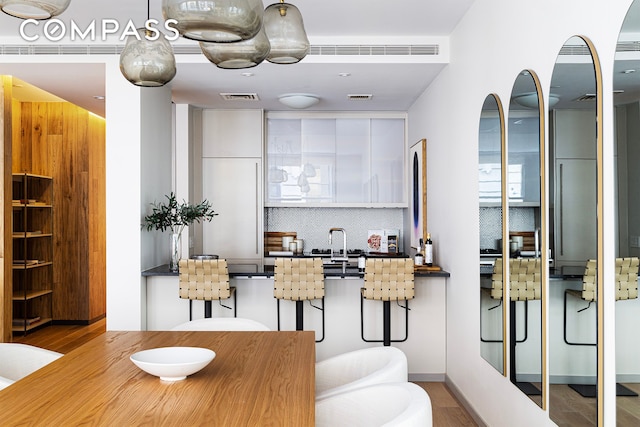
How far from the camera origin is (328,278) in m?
4.76

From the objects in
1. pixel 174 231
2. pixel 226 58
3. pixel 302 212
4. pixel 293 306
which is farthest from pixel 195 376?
pixel 302 212

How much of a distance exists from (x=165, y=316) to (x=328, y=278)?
1.36 metres

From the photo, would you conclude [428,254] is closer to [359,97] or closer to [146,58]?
[359,97]

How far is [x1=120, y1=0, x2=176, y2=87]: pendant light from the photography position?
2373 millimetres

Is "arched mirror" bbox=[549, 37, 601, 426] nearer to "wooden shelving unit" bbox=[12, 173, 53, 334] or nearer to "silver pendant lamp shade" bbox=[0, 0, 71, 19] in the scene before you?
"silver pendant lamp shade" bbox=[0, 0, 71, 19]

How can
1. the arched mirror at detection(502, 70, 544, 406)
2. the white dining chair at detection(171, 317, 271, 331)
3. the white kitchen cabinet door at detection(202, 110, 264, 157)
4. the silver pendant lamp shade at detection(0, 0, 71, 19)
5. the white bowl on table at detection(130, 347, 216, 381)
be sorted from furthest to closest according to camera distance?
the white kitchen cabinet door at detection(202, 110, 264, 157) → the white dining chair at detection(171, 317, 271, 331) → the arched mirror at detection(502, 70, 544, 406) → the white bowl on table at detection(130, 347, 216, 381) → the silver pendant lamp shade at detection(0, 0, 71, 19)

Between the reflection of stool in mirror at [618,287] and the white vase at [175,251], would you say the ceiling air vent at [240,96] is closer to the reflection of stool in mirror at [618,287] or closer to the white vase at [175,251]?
the white vase at [175,251]

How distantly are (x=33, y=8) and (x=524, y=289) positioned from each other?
2416 mm

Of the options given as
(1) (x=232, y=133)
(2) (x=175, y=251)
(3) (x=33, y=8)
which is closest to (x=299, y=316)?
(2) (x=175, y=251)

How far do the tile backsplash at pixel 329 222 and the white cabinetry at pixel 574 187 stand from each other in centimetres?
463

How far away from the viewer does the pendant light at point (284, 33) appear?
92.6 inches

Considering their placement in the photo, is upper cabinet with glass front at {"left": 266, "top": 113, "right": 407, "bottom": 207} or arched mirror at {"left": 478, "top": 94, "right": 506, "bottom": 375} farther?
upper cabinet with glass front at {"left": 266, "top": 113, "right": 407, "bottom": 207}

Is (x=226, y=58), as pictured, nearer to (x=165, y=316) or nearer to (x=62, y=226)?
(x=165, y=316)

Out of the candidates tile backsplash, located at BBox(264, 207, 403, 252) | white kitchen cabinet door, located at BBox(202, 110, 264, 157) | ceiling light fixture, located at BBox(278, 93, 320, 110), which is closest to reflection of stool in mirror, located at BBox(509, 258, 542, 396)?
ceiling light fixture, located at BBox(278, 93, 320, 110)
